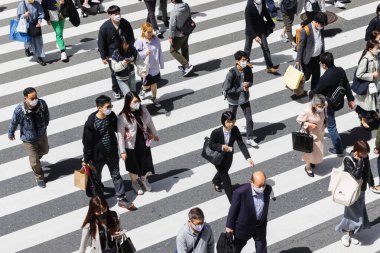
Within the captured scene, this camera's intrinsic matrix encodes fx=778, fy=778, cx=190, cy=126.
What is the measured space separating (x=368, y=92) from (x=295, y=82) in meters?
1.32

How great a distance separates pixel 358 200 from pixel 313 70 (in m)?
4.01

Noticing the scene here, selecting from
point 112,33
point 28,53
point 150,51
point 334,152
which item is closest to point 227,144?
point 334,152

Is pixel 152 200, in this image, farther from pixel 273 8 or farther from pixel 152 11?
pixel 273 8

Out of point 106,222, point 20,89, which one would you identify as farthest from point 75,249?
point 20,89

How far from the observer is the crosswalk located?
11.5 meters

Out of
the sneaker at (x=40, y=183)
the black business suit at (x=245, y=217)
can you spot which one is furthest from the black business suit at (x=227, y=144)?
the sneaker at (x=40, y=183)

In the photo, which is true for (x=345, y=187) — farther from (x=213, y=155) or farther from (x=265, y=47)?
(x=265, y=47)

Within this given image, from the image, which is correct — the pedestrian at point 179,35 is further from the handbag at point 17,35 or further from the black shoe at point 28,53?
the black shoe at point 28,53

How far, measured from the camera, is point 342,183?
34.5 ft

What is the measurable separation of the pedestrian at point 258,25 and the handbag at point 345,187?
191 inches

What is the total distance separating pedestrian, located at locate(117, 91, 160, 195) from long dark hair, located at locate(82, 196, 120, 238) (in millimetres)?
2259

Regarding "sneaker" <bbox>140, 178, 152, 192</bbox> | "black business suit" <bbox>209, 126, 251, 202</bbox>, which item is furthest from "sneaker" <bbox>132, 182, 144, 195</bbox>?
"black business suit" <bbox>209, 126, 251, 202</bbox>

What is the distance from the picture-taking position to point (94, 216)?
30.7 feet

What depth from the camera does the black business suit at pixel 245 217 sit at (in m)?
9.70
